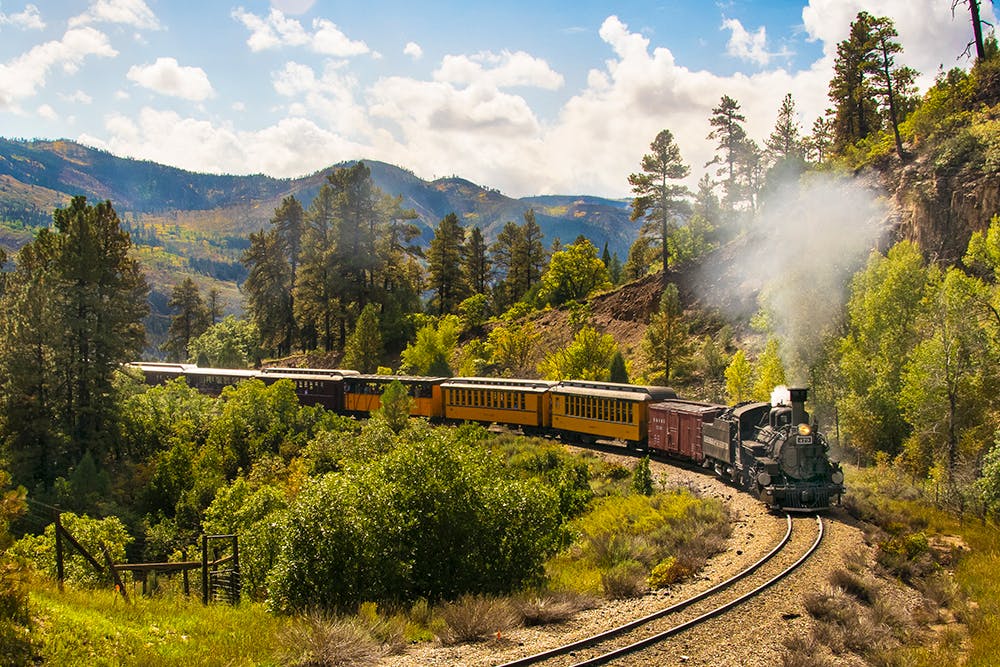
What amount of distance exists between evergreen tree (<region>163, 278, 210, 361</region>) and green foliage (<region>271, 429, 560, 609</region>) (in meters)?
84.0

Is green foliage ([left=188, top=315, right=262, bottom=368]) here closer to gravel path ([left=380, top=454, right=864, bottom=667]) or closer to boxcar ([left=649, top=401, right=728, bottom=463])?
boxcar ([left=649, top=401, right=728, bottom=463])

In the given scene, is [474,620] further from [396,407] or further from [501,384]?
[501,384]

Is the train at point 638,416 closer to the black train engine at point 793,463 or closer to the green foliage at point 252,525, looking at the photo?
the black train engine at point 793,463

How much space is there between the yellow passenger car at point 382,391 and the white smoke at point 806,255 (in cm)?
2038

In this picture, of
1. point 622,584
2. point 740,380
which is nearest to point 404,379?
point 740,380

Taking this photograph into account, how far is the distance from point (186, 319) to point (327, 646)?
90.0m

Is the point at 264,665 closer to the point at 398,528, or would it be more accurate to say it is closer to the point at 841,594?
the point at 398,528

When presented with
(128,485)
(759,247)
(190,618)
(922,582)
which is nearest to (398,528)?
(190,618)

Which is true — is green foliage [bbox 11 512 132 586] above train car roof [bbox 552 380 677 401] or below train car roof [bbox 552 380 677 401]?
below

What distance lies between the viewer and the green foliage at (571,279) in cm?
7012

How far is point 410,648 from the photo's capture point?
36.1 feet

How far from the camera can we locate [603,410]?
34.2 meters

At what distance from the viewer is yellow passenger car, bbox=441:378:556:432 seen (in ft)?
124

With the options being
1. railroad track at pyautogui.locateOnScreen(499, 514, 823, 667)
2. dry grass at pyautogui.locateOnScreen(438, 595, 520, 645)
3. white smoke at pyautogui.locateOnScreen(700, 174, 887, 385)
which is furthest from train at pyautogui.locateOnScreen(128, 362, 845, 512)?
dry grass at pyautogui.locateOnScreen(438, 595, 520, 645)
